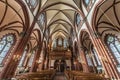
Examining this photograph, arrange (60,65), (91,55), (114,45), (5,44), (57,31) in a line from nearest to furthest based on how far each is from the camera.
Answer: (114,45) < (5,44) < (91,55) < (60,65) < (57,31)

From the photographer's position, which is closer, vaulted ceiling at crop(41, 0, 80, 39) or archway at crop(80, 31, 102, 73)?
vaulted ceiling at crop(41, 0, 80, 39)

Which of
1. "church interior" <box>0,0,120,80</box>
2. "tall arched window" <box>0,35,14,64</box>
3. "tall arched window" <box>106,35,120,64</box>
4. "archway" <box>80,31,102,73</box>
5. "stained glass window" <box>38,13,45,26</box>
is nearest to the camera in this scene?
"church interior" <box>0,0,120,80</box>

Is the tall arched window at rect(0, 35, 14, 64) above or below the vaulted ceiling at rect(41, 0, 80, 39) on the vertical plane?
below

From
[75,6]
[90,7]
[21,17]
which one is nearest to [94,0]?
[90,7]

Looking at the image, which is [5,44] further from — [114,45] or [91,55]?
[114,45]

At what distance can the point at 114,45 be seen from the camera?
16.8 m

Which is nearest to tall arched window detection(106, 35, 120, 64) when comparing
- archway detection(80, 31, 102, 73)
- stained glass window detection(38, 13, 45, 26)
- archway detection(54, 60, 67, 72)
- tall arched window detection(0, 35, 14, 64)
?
archway detection(80, 31, 102, 73)

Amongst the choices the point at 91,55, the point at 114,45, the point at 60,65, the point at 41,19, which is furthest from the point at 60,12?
the point at 60,65

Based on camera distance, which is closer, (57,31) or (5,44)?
(5,44)

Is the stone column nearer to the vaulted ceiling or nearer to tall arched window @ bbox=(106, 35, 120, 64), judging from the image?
tall arched window @ bbox=(106, 35, 120, 64)

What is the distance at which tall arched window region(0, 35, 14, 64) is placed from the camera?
645 inches

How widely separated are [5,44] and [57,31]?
492 inches

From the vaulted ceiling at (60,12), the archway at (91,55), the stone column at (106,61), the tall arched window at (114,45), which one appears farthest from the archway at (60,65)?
the stone column at (106,61)

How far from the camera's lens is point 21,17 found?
1280 centimetres
